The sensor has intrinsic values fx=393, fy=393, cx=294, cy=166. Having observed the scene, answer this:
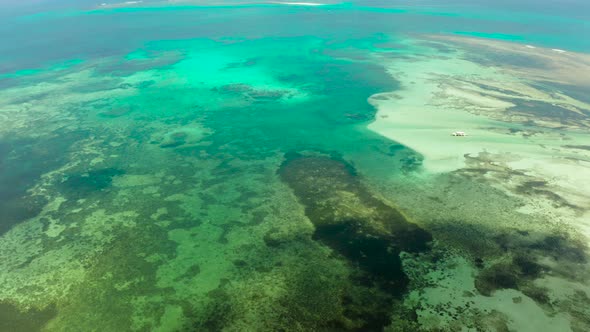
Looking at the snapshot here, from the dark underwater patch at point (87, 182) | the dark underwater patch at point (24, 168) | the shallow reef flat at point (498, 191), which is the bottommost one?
the dark underwater patch at point (24, 168)

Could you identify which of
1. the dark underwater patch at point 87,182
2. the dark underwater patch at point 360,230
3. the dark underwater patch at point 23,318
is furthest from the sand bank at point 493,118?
the dark underwater patch at point 23,318

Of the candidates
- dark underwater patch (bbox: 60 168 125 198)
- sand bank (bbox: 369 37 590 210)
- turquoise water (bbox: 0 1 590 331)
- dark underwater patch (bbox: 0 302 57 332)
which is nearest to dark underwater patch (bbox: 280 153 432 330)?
turquoise water (bbox: 0 1 590 331)

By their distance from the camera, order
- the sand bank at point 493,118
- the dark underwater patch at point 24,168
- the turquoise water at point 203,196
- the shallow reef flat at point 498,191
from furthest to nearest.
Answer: the sand bank at point 493,118 < the dark underwater patch at point 24,168 < the turquoise water at point 203,196 < the shallow reef flat at point 498,191

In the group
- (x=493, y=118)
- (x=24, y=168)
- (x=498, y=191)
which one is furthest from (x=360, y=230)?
(x=24, y=168)

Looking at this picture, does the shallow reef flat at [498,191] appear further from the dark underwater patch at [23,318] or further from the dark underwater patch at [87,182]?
the dark underwater patch at [87,182]

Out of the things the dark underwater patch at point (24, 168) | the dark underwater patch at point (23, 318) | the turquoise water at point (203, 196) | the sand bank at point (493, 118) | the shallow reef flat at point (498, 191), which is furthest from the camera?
the sand bank at point (493, 118)

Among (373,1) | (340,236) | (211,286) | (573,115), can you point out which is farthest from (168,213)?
(373,1)

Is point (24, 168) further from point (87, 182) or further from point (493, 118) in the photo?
point (493, 118)

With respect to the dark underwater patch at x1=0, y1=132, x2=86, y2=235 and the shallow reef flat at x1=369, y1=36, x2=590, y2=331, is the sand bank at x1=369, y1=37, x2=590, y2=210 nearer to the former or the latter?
the shallow reef flat at x1=369, y1=36, x2=590, y2=331
